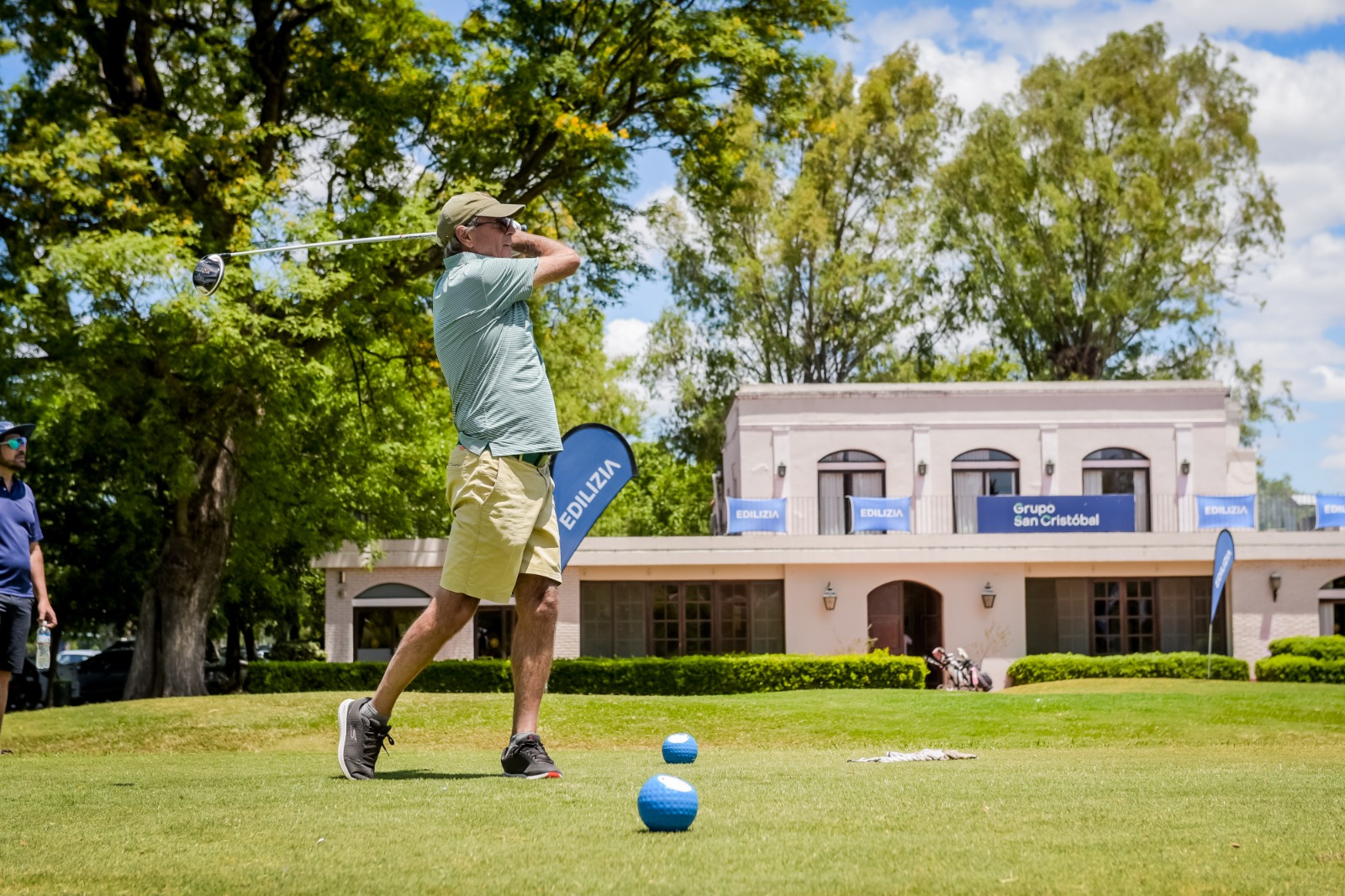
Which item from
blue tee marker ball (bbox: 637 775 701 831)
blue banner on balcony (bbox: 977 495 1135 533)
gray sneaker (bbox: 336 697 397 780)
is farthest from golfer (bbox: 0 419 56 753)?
blue banner on balcony (bbox: 977 495 1135 533)

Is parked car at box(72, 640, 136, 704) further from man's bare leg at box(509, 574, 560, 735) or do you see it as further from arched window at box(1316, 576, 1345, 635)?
man's bare leg at box(509, 574, 560, 735)

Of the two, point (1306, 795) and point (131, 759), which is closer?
point (1306, 795)

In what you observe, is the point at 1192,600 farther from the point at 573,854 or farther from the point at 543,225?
the point at 573,854

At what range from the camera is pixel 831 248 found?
46.1 metres

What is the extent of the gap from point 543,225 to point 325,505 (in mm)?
6354

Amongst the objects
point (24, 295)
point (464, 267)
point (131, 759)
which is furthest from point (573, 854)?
point (24, 295)

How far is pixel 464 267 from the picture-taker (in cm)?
569

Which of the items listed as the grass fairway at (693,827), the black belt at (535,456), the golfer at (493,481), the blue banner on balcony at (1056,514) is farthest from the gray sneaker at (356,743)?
the blue banner on balcony at (1056,514)

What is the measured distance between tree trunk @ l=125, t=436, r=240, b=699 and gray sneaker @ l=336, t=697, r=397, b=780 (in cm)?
1768

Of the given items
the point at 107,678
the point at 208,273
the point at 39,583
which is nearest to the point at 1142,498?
the point at 107,678

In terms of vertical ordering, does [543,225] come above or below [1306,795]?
above

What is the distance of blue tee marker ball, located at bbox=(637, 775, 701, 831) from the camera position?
392 centimetres

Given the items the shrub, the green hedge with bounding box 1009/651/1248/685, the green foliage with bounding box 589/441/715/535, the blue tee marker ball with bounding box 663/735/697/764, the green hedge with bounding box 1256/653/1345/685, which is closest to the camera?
the blue tee marker ball with bounding box 663/735/697/764

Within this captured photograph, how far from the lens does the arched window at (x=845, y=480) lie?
3519 centimetres
